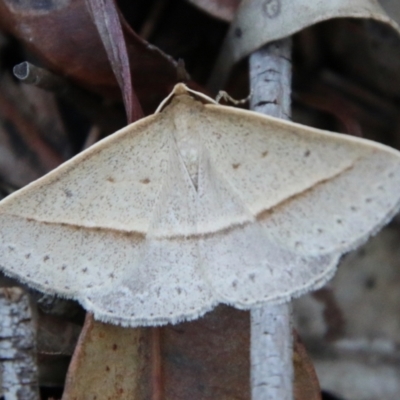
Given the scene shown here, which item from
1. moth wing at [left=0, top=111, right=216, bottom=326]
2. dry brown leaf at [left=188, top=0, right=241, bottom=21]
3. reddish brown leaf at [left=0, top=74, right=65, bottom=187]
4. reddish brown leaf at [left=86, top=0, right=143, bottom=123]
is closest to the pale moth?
moth wing at [left=0, top=111, right=216, bottom=326]

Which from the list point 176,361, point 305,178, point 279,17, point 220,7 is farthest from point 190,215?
point 220,7

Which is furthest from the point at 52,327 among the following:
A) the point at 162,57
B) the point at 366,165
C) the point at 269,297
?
the point at 366,165

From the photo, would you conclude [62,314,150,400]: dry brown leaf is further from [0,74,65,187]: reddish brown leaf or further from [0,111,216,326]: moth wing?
[0,74,65,187]: reddish brown leaf

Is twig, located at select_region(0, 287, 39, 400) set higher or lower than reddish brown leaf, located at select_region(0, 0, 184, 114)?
lower

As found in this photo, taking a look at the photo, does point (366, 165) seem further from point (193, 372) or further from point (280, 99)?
point (193, 372)

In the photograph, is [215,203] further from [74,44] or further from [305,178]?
[74,44]
